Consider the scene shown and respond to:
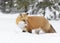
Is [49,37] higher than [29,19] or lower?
lower

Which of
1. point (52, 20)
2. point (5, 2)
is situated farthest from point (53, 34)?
point (5, 2)

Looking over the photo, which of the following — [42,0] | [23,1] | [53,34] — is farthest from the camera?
[23,1]

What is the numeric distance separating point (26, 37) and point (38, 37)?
24 cm

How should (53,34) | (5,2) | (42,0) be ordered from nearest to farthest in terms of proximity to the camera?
(53,34) < (42,0) < (5,2)

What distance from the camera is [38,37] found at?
436cm

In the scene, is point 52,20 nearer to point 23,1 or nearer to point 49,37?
point 23,1

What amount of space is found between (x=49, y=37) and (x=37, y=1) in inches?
145

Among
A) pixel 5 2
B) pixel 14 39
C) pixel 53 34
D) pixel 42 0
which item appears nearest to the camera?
pixel 14 39

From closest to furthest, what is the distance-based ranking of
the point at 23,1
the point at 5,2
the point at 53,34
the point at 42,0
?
the point at 53,34
the point at 42,0
the point at 23,1
the point at 5,2

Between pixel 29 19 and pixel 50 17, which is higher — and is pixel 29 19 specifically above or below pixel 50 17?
above

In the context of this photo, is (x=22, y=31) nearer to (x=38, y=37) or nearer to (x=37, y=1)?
(x=38, y=37)

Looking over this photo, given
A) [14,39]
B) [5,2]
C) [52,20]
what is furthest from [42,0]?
[14,39]

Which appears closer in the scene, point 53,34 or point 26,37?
point 26,37

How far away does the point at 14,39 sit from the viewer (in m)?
4.14
